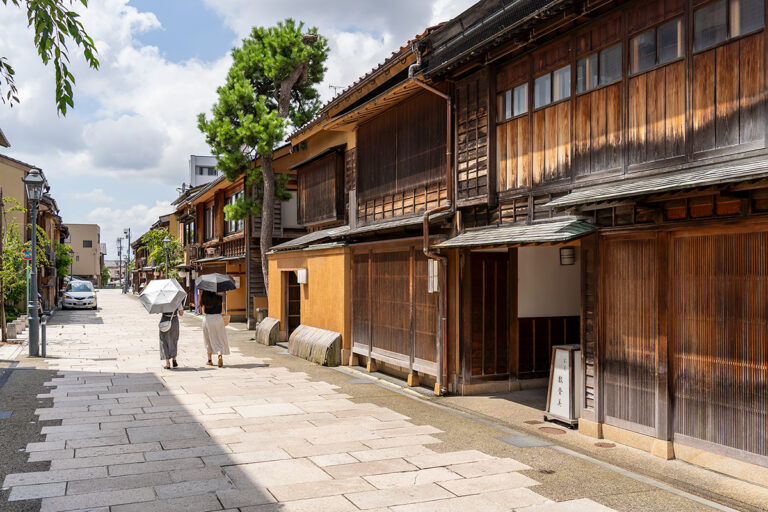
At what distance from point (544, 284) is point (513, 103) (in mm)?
3987

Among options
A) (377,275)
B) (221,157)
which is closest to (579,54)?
(377,275)

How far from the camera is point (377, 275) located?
15.0m

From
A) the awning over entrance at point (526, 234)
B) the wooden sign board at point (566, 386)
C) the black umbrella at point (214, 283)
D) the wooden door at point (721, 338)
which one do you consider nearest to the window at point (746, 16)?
the wooden door at point (721, 338)

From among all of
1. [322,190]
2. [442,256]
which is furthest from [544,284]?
[322,190]

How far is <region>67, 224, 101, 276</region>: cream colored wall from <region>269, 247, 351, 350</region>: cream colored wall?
8613 centimetres

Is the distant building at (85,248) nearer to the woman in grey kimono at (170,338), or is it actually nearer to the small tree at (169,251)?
the small tree at (169,251)

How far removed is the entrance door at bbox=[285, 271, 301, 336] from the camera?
22266mm

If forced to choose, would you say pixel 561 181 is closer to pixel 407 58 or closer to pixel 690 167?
pixel 690 167

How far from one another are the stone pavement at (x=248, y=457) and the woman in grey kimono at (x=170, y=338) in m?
2.03

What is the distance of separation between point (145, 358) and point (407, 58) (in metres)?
11.7

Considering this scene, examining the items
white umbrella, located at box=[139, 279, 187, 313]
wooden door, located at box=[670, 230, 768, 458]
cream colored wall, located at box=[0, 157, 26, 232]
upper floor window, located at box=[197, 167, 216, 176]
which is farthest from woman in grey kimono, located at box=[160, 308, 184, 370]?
upper floor window, located at box=[197, 167, 216, 176]

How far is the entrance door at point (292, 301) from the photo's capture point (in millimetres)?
22266

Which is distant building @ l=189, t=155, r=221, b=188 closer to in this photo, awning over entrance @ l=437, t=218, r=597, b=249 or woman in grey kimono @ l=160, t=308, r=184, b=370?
woman in grey kimono @ l=160, t=308, r=184, b=370

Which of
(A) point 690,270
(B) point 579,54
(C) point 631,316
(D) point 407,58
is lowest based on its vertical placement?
(C) point 631,316
